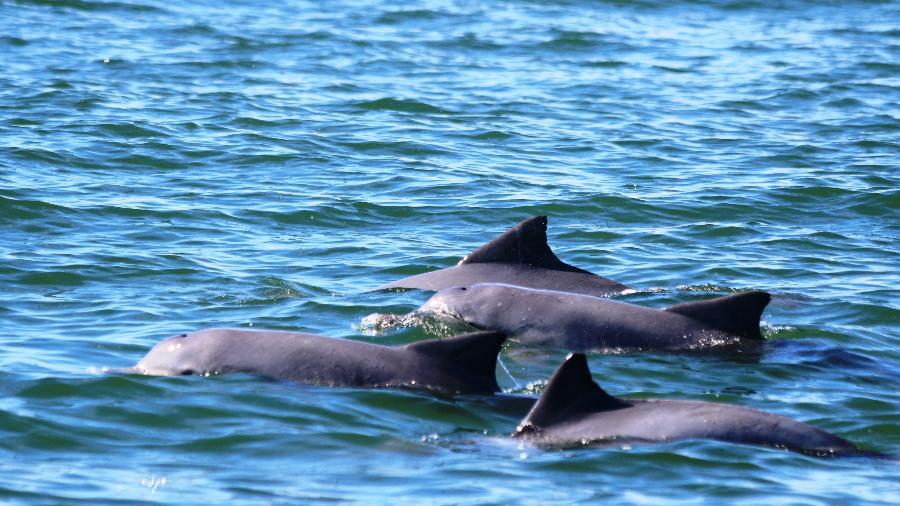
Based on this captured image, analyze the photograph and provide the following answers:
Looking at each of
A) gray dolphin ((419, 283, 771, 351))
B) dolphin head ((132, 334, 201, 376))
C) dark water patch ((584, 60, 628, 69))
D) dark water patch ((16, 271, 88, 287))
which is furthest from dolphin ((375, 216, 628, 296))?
dark water patch ((584, 60, 628, 69))

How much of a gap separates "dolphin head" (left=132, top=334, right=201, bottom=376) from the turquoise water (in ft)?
0.74

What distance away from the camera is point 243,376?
1038 cm

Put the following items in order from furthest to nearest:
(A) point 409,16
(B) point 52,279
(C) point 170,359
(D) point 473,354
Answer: (A) point 409,16, (B) point 52,279, (C) point 170,359, (D) point 473,354

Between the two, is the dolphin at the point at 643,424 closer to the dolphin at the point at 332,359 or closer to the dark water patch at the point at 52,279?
the dolphin at the point at 332,359

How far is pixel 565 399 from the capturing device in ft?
30.2

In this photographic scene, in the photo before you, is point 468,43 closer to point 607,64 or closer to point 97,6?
point 607,64

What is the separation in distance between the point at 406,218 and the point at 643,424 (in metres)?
8.63

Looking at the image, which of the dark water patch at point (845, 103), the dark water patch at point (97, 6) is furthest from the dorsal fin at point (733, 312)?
the dark water patch at point (97, 6)

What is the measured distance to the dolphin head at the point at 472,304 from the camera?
1267 cm

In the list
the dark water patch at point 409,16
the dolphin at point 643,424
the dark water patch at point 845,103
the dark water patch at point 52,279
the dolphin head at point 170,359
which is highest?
the dolphin at point 643,424

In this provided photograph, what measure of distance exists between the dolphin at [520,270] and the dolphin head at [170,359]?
3.53 metres

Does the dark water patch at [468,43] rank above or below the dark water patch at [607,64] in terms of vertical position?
above

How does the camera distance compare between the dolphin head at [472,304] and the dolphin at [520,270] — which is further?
the dolphin at [520,270]

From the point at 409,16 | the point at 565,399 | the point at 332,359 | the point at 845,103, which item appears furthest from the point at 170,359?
the point at 409,16
